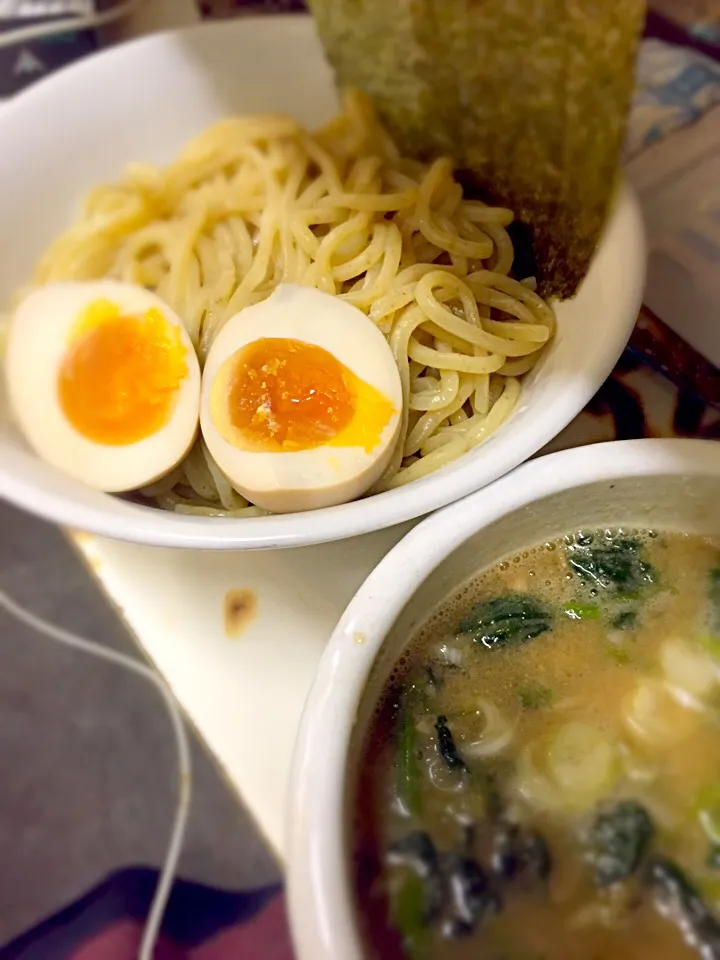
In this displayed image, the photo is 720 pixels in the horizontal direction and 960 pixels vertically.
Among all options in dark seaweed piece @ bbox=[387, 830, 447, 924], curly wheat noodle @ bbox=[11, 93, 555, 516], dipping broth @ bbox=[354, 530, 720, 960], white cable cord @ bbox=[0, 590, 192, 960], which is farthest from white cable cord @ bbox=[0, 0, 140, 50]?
dark seaweed piece @ bbox=[387, 830, 447, 924]

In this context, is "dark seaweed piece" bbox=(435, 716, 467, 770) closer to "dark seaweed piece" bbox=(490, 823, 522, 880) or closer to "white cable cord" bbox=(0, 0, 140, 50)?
"dark seaweed piece" bbox=(490, 823, 522, 880)

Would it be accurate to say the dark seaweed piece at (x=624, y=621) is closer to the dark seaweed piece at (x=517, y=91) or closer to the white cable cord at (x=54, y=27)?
the dark seaweed piece at (x=517, y=91)

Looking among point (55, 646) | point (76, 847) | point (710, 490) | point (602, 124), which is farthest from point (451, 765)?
point (55, 646)

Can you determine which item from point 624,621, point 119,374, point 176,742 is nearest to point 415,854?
point 624,621

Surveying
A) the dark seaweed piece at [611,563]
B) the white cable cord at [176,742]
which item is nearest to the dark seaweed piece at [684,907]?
the dark seaweed piece at [611,563]

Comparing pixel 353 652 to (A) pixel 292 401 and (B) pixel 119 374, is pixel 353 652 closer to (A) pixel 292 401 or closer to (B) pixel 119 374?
(A) pixel 292 401

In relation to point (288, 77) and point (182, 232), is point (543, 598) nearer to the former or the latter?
point (182, 232)
